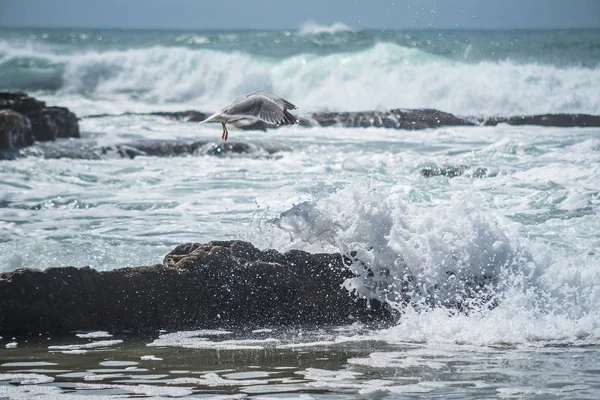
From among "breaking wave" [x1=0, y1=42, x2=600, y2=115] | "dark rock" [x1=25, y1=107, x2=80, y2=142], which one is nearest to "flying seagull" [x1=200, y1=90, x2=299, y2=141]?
"dark rock" [x1=25, y1=107, x2=80, y2=142]

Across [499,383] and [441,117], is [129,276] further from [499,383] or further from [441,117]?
[441,117]

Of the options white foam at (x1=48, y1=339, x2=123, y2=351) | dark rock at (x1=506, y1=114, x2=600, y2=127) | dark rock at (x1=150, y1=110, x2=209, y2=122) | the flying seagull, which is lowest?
white foam at (x1=48, y1=339, x2=123, y2=351)

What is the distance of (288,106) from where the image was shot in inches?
283

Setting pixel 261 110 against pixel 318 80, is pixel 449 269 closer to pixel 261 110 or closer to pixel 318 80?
pixel 261 110

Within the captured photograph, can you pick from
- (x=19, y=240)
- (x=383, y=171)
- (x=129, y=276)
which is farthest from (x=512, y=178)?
(x=129, y=276)

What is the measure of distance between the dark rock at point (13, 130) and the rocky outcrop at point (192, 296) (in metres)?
9.36

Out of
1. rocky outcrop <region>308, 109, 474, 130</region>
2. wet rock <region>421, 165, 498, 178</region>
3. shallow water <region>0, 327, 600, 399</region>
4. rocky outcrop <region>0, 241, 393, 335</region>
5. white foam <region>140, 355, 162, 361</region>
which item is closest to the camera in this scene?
shallow water <region>0, 327, 600, 399</region>

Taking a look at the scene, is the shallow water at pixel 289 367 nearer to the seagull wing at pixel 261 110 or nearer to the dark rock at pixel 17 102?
the seagull wing at pixel 261 110

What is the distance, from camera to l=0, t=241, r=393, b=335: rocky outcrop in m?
5.93

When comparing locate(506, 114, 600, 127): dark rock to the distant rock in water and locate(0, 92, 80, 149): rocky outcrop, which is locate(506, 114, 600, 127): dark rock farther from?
locate(0, 92, 80, 149): rocky outcrop

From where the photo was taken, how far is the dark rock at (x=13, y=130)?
49.0 feet

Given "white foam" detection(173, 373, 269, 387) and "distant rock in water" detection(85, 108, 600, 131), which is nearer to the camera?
"white foam" detection(173, 373, 269, 387)

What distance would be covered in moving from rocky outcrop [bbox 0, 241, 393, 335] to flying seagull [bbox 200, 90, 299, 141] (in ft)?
3.46

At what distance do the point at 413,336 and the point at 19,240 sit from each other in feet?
14.4
